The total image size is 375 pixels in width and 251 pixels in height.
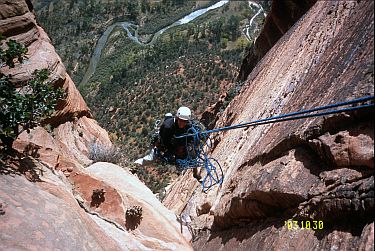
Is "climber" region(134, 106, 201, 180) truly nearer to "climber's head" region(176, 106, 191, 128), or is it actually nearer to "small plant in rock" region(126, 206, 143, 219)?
"climber's head" region(176, 106, 191, 128)

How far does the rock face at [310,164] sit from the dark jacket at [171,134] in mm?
1048

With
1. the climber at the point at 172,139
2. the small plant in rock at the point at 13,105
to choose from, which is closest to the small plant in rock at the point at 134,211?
the climber at the point at 172,139

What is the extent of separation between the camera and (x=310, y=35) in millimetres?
7504

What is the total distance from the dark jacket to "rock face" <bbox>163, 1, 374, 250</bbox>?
1.05 meters

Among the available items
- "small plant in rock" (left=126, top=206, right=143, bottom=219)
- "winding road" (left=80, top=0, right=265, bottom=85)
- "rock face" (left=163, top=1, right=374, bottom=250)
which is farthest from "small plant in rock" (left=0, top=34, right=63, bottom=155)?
"winding road" (left=80, top=0, right=265, bottom=85)

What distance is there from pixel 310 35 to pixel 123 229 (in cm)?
479

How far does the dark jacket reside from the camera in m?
7.72

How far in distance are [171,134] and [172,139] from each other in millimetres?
117

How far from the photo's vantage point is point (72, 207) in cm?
549

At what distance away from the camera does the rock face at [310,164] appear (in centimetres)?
360

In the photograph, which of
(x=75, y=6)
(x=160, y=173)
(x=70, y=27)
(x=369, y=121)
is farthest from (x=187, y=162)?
(x=75, y=6)

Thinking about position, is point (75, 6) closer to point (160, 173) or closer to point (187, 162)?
point (160, 173)

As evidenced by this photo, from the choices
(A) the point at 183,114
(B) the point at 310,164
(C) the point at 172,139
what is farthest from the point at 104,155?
(B) the point at 310,164

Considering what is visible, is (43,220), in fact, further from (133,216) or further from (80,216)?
(133,216)
